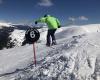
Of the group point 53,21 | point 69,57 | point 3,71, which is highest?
point 53,21

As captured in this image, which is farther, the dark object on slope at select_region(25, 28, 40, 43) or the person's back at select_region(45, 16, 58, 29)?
the person's back at select_region(45, 16, 58, 29)

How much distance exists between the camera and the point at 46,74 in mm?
10906

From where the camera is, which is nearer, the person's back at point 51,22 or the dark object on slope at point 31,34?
the dark object on slope at point 31,34

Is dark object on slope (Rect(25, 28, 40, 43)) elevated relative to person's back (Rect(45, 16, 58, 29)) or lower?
lower

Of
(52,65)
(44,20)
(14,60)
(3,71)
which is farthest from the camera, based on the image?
(44,20)

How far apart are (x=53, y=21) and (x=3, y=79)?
7.14m

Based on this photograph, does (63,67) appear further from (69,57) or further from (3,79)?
(3,79)

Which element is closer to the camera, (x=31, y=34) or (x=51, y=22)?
(x=31, y=34)

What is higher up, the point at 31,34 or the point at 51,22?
the point at 51,22

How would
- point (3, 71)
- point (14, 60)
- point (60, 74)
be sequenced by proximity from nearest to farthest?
point (60, 74) < point (3, 71) < point (14, 60)

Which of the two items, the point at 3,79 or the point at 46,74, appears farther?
the point at 3,79

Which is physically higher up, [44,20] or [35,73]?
[44,20]

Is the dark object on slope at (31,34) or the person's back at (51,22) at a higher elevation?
the person's back at (51,22)

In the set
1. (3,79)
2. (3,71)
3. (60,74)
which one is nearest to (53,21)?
(3,71)
